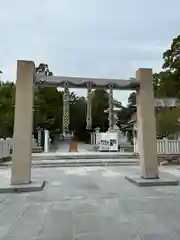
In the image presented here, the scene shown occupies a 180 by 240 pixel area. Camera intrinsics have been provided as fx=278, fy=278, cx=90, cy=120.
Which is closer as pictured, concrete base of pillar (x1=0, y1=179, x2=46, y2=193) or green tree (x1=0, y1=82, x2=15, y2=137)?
concrete base of pillar (x1=0, y1=179, x2=46, y2=193)

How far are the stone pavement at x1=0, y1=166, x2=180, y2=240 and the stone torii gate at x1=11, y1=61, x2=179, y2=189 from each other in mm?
861

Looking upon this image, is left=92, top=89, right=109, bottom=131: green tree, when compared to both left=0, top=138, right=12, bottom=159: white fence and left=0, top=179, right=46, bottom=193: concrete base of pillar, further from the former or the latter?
left=0, top=179, right=46, bottom=193: concrete base of pillar

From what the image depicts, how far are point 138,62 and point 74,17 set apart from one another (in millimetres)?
8718

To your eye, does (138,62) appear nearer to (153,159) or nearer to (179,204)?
(153,159)

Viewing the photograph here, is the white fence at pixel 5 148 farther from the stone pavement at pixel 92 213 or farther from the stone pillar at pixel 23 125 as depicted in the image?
the stone pavement at pixel 92 213

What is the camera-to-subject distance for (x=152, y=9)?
697 cm

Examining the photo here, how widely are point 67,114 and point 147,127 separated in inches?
89.4

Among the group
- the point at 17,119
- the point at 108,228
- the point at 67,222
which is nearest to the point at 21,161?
the point at 17,119

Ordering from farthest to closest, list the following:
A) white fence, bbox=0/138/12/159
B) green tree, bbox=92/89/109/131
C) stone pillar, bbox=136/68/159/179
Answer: green tree, bbox=92/89/109/131, white fence, bbox=0/138/12/159, stone pillar, bbox=136/68/159/179

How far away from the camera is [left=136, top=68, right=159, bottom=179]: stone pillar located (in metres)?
7.70

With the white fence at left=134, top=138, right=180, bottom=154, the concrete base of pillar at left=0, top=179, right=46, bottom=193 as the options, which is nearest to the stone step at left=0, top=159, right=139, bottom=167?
the white fence at left=134, top=138, right=180, bottom=154

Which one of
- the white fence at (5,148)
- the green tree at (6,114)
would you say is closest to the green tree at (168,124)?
the white fence at (5,148)

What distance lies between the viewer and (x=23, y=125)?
712cm

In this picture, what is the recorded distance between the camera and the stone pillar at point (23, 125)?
7.02m
